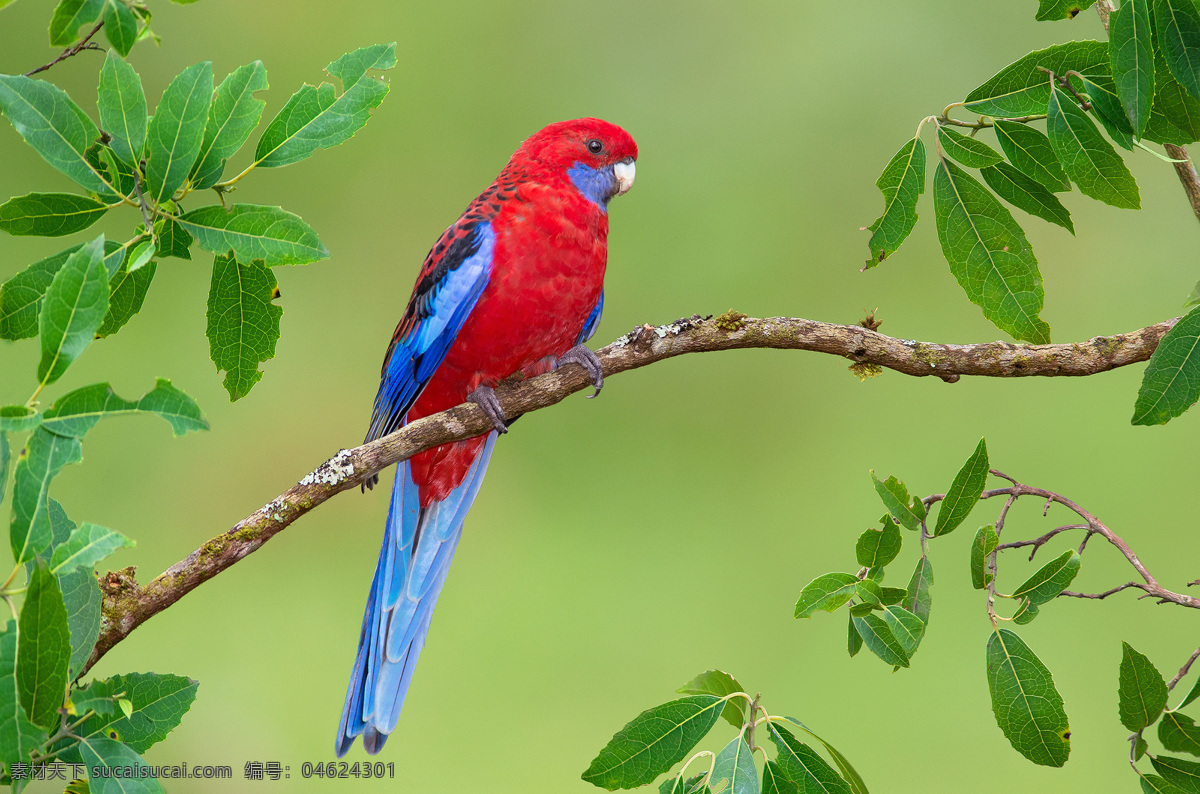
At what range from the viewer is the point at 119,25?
85 cm

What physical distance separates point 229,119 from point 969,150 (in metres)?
0.87

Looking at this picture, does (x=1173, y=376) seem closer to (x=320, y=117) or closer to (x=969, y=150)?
(x=969, y=150)

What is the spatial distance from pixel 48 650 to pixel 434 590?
33.4 inches

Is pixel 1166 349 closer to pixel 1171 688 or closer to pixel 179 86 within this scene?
pixel 1171 688

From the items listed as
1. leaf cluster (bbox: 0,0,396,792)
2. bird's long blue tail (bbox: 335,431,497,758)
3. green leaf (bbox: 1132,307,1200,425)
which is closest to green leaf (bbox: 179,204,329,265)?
leaf cluster (bbox: 0,0,396,792)

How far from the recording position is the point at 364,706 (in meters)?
1.44

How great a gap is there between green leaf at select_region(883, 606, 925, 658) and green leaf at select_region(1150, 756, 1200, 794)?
1.05 ft

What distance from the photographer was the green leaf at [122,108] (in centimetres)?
88

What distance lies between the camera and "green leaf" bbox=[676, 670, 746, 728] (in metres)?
1.08

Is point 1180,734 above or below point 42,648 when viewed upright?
below

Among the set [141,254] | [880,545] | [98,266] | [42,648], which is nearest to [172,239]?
[141,254]

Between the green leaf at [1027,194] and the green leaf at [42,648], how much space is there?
44.6 inches

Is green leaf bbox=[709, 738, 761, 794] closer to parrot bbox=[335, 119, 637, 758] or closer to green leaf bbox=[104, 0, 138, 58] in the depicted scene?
parrot bbox=[335, 119, 637, 758]

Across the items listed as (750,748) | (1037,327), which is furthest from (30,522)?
(1037,327)
